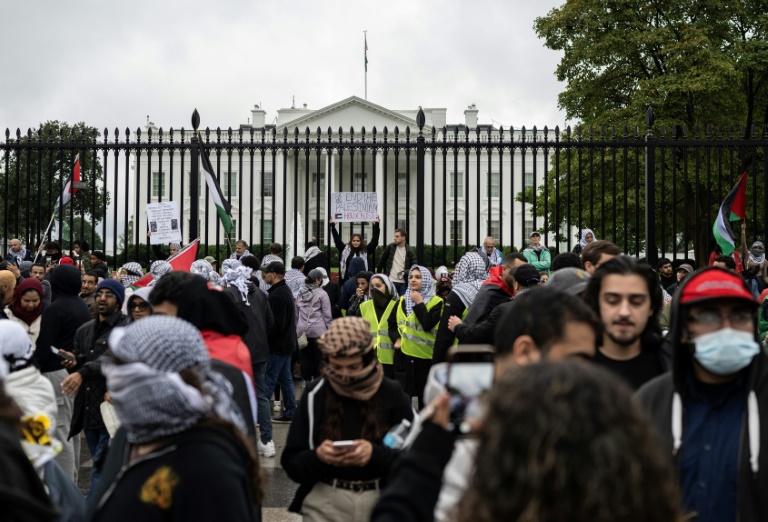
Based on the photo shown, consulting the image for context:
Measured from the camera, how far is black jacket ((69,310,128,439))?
568 centimetres

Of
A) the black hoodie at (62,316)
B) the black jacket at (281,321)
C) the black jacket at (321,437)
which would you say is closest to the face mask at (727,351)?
the black jacket at (321,437)

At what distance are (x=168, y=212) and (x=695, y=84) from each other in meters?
14.3

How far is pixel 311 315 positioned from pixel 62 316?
4.24 meters

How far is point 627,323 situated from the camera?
3488 mm

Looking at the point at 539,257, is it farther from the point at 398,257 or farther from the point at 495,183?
the point at 495,183

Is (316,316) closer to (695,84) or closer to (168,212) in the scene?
(168,212)

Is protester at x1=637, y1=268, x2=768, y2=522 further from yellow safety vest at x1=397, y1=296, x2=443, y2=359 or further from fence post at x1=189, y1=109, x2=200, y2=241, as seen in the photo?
fence post at x1=189, y1=109, x2=200, y2=241

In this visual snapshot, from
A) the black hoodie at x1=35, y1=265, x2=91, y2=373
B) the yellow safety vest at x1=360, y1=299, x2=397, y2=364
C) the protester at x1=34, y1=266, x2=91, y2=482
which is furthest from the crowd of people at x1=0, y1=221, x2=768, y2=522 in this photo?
the yellow safety vest at x1=360, y1=299, x2=397, y2=364

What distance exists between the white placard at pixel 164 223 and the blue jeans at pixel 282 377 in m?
3.53

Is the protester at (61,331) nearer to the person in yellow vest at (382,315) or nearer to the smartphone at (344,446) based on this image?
the person in yellow vest at (382,315)

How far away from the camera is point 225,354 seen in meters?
3.52

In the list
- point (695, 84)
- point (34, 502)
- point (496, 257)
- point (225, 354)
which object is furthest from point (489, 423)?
point (695, 84)

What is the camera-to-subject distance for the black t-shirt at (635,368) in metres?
3.50

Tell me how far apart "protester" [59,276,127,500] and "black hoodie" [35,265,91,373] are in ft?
0.68
